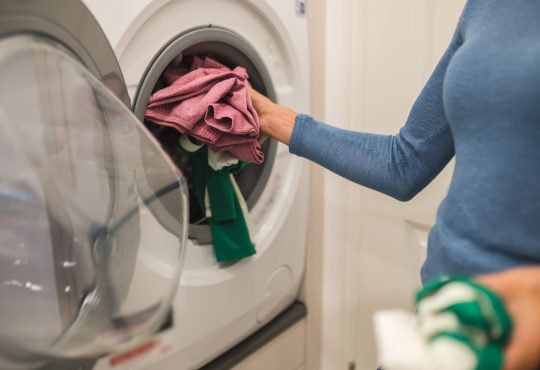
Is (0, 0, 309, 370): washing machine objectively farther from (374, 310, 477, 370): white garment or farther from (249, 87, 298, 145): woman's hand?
(374, 310, 477, 370): white garment

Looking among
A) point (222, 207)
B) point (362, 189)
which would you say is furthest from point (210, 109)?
point (362, 189)

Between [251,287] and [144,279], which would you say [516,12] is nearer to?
[144,279]

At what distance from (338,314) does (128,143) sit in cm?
92

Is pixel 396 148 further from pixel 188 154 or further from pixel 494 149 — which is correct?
pixel 188 154

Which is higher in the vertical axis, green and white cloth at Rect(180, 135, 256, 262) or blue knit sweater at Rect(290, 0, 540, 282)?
blue knit sweater at Rect(290, 0, 540, 282)

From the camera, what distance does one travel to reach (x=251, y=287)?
0.94 meters

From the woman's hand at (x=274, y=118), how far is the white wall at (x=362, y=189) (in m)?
0.36

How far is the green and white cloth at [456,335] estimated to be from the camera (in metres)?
0.33

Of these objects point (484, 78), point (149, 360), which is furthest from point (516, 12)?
point (149, 360)

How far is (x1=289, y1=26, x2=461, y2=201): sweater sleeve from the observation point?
2.05ft

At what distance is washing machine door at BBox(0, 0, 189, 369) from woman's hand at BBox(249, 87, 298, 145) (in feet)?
0.75

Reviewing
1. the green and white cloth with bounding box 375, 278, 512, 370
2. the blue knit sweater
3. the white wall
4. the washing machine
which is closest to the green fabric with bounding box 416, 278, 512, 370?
the green and white cloth with bounding box 375, 278, 512, 370

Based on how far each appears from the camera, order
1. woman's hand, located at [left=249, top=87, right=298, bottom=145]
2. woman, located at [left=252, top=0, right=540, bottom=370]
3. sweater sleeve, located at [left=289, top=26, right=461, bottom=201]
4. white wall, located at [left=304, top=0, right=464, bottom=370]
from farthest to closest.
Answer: white wall, located at [left=304, top=0, right=464, bottom=370], woman's hand, located at [left=249, top=87, right=298, bottom=145], sweater sleeve, located at [left=289, top=26, right=461, bottom=201], woman, located at [left=252, top=0, right=540, bottom=370]

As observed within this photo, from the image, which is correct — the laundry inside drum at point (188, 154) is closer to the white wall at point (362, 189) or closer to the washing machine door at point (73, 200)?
the washing machine door at point (73, 200)
